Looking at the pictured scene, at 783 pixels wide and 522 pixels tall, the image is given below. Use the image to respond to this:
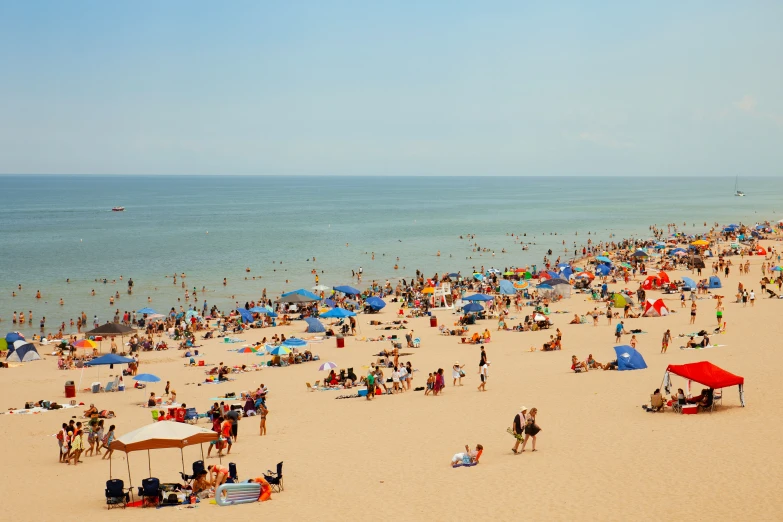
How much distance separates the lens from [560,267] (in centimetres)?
4544

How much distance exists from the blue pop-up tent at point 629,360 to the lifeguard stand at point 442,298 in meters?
17.5

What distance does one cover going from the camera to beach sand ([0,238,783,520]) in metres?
10.9

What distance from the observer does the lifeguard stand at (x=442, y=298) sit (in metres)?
38.0

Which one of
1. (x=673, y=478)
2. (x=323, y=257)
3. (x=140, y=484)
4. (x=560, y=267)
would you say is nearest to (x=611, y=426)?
(x=673, y=478)

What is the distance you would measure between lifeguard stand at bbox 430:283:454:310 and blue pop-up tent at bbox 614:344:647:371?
57.4 feet

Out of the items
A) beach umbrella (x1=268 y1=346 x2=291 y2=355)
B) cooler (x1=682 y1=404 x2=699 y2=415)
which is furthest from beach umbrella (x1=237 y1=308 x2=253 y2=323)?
cooler (x1=682 y1=404 x2=699 y2=415)

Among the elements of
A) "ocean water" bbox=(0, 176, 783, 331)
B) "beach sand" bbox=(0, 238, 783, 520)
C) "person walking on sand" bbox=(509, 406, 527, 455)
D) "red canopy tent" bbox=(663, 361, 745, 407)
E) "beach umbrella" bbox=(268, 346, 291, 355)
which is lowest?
"ocean water" bbox=(0, 176, 783, 331)

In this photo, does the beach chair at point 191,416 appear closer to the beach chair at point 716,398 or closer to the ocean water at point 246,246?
the beach chair at point 716,398

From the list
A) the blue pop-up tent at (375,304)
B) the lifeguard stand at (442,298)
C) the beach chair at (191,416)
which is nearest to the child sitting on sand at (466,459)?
the beach chair at (191,416)

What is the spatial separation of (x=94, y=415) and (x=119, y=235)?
72389 mm

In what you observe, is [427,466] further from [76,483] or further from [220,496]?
[76,483]

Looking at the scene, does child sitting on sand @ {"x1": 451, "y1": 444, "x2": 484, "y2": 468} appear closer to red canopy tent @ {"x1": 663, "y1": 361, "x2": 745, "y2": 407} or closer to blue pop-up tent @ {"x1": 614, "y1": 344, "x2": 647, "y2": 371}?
red canopy tent @ {"x1": 663, "y1": 361, "x2": 745, "y2": 407}

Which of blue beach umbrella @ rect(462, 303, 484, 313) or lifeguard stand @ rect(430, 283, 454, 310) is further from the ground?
blue beach umbrella @ rect(462, 303, 484, 313)

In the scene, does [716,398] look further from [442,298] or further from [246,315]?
[442,298]
